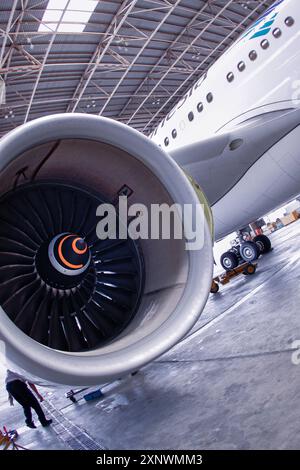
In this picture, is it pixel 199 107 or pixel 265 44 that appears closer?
pixel 265 44

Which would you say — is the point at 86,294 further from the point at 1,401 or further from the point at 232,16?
the point at 232,16

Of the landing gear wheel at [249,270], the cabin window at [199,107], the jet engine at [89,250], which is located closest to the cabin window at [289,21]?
the cabin window at [199,107]

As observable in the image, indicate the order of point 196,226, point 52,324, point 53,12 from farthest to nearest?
point 53,12 → point 52,324 → point 196,226

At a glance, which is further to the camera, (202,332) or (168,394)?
(202,332)

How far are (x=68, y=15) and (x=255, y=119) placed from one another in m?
8.70

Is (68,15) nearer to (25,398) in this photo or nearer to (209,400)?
(25,398)

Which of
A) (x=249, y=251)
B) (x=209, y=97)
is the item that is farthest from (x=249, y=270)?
(x=209, y=97)

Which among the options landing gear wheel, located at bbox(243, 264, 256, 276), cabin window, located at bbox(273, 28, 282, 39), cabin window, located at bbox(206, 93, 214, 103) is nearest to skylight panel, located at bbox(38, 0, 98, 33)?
cabin window, located at bbox(206, 93, 214, 103)

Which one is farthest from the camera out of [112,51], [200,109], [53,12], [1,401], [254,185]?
[112,51]

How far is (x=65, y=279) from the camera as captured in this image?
2.38 metres

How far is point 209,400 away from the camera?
7.96ft

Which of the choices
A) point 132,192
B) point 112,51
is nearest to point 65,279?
point 132,192

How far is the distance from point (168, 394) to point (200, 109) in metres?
4.69

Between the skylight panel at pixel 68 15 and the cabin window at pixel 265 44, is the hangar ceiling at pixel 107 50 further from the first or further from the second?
the cabin window at pixel 265 44
